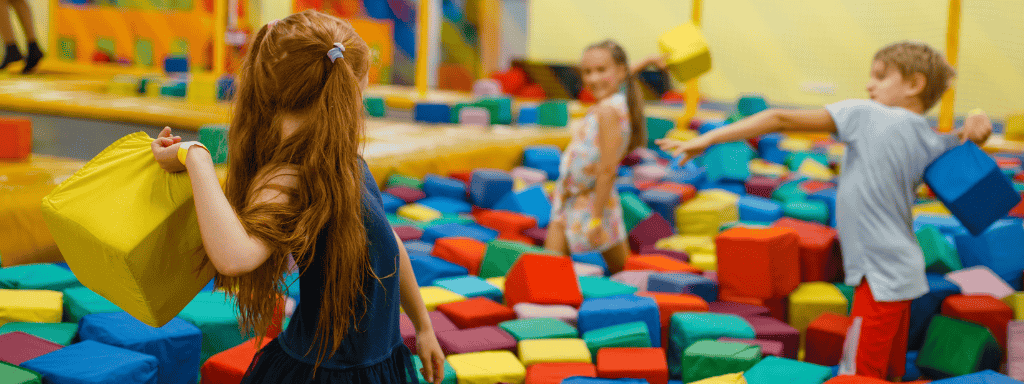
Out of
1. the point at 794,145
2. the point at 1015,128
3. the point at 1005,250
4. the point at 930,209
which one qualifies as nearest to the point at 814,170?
the point at 794,145

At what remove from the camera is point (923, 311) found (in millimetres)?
2371

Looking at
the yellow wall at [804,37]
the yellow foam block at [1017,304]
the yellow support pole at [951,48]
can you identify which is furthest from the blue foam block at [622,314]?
the yellow wall at [804,37]

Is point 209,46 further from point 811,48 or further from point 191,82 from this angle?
point 811,48

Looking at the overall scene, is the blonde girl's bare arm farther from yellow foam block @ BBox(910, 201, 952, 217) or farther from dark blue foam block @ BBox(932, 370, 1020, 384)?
yellow foam block @ BBox(910, 201, 952, 217)

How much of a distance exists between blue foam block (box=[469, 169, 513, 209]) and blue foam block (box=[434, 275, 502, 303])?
4.01ft

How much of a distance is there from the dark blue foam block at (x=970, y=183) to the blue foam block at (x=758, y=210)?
4.56ft

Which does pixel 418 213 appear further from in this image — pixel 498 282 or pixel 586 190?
pixel 498 282

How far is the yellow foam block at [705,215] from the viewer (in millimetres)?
3492

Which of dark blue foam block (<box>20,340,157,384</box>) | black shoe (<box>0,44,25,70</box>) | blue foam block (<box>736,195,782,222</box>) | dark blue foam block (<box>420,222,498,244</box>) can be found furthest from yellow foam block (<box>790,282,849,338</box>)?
black shoe (<box>0,44,25,70</box>)

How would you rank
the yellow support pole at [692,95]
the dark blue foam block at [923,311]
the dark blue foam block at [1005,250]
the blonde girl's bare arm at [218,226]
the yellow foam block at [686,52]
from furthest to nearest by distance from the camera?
the yellow support pole at [692,95], the yellow foam block at [686,52], the dark blue foam block at [1005,250], the dark blue foam block at [923,311], the blonde girl's bare arm at [218,226]

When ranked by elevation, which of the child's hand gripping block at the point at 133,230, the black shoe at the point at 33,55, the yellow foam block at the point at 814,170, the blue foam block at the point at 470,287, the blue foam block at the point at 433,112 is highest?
the black shoe at the point at 33,55

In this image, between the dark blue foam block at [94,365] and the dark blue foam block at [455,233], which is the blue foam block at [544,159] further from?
the dark blue foam block at [94,365]

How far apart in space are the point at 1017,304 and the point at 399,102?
4574 millimetres

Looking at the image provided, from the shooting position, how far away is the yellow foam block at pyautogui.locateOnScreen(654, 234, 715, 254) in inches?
122
